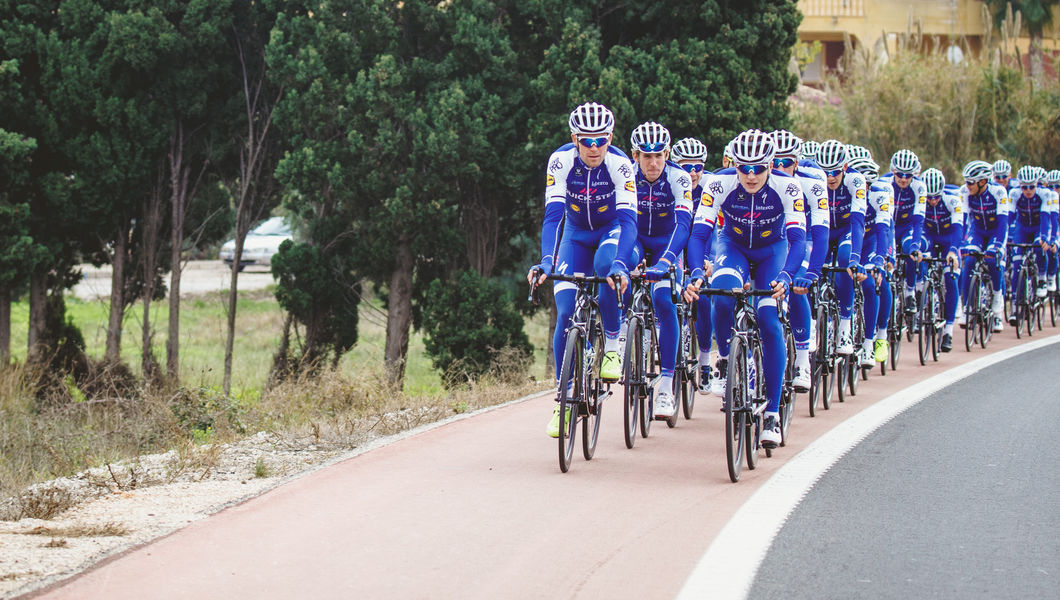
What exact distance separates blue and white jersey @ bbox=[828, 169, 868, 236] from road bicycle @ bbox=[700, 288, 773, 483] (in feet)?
12.2

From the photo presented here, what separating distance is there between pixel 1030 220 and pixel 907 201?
598 centimetres

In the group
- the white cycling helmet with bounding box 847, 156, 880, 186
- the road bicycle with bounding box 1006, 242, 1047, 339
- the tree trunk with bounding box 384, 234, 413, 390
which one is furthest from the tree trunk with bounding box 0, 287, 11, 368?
the road bicycle with bounding box 1006, 242, 1047, 339

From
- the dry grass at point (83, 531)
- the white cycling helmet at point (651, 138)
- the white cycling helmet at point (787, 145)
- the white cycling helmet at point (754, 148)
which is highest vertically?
the white cycling helmet at point (651, 138)

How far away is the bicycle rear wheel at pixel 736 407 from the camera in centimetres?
782

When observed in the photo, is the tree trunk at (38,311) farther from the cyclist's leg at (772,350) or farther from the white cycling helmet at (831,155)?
the cyclist's leg at (772,350)

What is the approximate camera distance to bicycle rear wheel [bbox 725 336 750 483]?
7.82 m

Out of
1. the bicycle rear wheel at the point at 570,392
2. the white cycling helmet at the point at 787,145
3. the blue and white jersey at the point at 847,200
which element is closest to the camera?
the bicycle rear wheel at the point at 570,392

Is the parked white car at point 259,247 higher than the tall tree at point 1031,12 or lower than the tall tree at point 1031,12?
lower

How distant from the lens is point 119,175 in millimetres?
20000

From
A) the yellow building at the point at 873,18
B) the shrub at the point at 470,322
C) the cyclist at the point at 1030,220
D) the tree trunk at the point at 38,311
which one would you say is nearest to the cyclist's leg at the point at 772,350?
the cyclist at the point at 1030,220

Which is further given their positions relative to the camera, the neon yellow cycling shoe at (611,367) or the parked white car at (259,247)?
the parked white car at (259,247)

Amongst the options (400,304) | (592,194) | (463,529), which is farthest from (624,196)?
(400,304)

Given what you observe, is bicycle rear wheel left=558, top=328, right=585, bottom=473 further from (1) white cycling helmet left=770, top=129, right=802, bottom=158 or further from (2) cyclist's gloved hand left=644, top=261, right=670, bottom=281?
(1) white cycling helmet left=770, top=129, right=802, bottom=158

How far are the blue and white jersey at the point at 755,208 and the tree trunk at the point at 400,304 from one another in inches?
481
